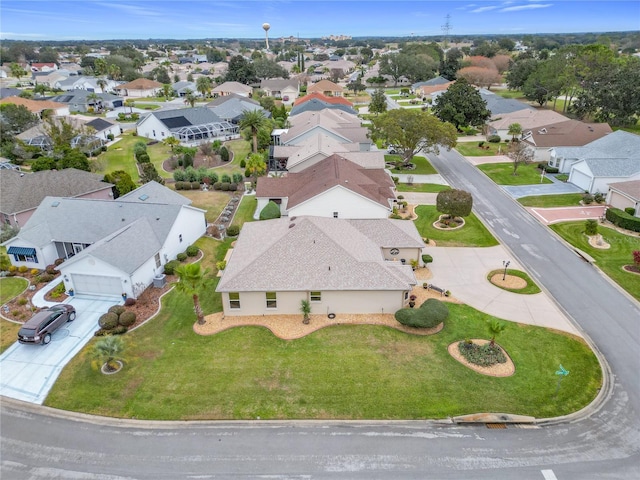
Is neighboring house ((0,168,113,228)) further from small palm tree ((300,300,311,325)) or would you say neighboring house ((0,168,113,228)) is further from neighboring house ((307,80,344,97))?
neighboring house ((307,80,344,97))

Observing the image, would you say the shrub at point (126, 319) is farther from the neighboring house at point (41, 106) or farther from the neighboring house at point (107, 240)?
the neighboring house at point (41, 106)

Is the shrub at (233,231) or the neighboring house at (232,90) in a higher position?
the neighboring house at (232,90)

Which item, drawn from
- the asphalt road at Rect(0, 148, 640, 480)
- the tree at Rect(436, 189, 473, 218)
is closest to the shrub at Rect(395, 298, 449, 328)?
the asphalt road at Rect(0, 148, 640, 480)

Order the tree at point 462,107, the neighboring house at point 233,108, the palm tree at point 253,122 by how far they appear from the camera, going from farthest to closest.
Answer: the neighboring house at point 233,108
the tree at point 462,107
the palm tree at point 253,122

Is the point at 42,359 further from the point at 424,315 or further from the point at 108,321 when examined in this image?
the point at 424,315

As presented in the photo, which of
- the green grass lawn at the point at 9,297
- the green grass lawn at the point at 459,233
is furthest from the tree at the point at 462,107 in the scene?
the green grass lawn at the point at 9,297

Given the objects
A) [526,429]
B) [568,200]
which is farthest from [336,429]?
[568,200]

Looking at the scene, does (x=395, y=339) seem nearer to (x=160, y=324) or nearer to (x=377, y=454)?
(x=377, y=454)
